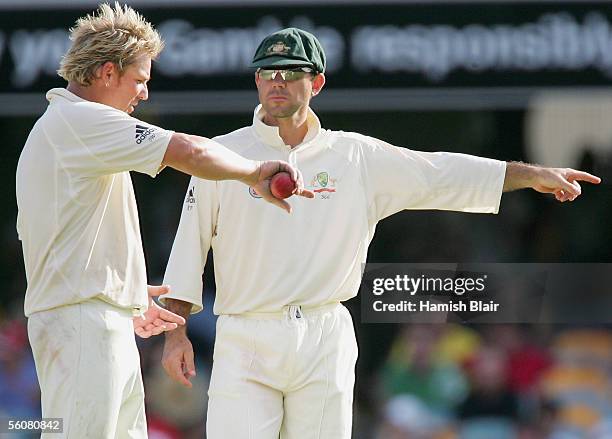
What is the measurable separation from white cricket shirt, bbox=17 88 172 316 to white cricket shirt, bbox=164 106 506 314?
2.37 feet

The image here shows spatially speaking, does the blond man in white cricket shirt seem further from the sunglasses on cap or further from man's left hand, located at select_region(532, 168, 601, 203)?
man's left hand, located at select_region(532, 168, 601, 203)

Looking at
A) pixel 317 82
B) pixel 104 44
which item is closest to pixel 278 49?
pixel 317 82

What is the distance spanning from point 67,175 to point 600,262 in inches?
150

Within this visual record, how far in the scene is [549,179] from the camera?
4973 mm

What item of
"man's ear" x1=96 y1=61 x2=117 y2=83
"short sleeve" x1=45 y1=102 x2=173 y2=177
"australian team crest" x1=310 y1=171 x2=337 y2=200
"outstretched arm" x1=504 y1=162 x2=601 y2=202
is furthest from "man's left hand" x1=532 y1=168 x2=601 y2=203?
"man's ear" x1=96 y1=61 x2=117 y2=83

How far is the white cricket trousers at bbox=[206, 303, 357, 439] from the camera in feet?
15.8

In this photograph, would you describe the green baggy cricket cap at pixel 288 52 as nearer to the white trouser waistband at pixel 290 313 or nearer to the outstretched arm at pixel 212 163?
the outstretched arm at pixel 212 163

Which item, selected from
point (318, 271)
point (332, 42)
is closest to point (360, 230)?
point (318, 271)

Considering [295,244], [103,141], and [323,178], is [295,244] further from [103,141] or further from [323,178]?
[103,141]

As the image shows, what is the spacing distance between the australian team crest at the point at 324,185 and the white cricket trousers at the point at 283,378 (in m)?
0.43

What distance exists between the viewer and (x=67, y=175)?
4.19 m

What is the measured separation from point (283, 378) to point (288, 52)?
121 centimetres

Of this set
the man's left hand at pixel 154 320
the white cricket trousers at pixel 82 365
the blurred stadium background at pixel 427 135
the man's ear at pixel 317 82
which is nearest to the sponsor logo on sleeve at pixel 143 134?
the white cricket trousers at pixel 82 365

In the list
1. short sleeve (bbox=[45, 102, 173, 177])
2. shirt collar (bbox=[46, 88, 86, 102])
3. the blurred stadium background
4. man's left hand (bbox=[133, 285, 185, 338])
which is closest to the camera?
short sleeve (bbox=[45, 102, 173, 177])
